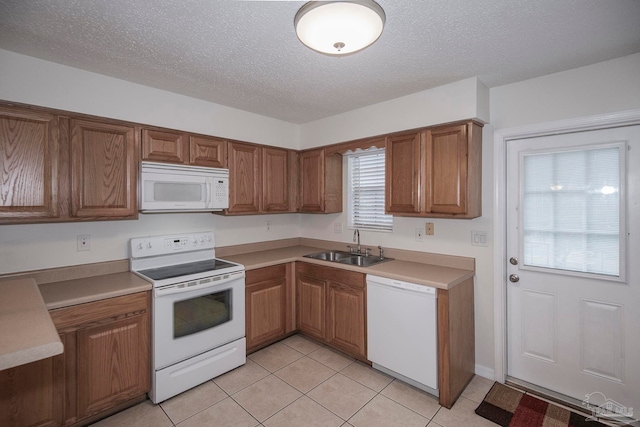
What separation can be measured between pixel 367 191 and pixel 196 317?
2181 mm

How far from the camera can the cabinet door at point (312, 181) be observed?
356cm

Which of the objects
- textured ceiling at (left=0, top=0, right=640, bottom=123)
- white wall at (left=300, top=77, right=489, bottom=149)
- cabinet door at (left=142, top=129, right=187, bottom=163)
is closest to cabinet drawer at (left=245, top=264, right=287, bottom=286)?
cabinet door at (left=142, top=129, right=187, bottom=163)

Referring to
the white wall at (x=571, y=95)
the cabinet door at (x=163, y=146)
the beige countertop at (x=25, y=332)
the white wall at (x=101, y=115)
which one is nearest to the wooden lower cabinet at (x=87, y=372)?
the beige countertop at (x=25, y=332)

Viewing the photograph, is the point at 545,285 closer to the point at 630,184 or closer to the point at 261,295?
the point at 630,184

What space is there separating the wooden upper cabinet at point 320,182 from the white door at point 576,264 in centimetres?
178

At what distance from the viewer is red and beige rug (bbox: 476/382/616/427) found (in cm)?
205

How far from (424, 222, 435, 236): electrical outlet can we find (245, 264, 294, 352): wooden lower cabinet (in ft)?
4.78

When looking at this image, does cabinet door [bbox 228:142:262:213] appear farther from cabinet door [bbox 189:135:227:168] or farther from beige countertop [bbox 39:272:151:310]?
beige countertop [bbox 39:272:151:310]

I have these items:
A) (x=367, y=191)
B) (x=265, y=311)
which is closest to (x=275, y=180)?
(x=367, y=191)

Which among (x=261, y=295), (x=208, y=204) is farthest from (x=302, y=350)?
(x=208, y=204)

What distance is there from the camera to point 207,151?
291 centimetres

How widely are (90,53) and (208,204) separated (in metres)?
1.37

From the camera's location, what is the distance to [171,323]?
2.31 metres

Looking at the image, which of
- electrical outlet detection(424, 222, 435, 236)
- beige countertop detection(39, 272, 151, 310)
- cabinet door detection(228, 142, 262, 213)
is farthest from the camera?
cabinet door detection(228, 142, 262, 213)
